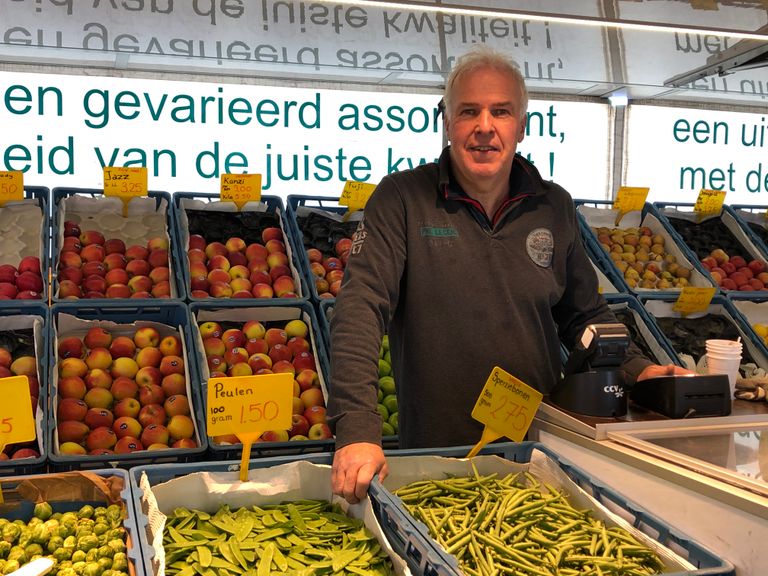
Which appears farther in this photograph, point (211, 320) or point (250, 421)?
point (211, 320)

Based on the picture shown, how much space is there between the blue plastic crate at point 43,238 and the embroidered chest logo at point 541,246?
2028 mm

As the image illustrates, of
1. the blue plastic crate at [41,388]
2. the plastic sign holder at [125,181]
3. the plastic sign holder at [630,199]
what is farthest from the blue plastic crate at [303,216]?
the plastic sign holder at [630,199]

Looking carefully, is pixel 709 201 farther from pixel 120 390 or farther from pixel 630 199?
pixel 120 390

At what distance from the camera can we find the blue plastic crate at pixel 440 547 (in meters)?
1.26

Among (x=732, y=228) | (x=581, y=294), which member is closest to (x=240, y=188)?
(x=581, y=294)

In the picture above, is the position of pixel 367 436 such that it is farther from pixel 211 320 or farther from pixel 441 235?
pixel 211 320

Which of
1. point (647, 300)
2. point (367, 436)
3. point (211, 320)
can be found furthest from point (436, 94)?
point (367, 436)

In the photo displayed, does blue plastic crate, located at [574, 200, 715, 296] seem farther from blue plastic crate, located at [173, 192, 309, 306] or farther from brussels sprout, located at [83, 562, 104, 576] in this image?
brussels sprout, located at [83, 562, 104, 576]

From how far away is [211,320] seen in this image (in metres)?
3.28

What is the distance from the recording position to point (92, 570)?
131 centimetres

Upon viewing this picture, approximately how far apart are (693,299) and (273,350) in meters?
2.27

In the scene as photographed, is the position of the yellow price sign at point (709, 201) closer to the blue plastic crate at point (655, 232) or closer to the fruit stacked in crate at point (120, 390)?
the blue plastic crate at point (655, 232)

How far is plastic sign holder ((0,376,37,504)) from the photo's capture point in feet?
4.82

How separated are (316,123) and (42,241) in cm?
229
